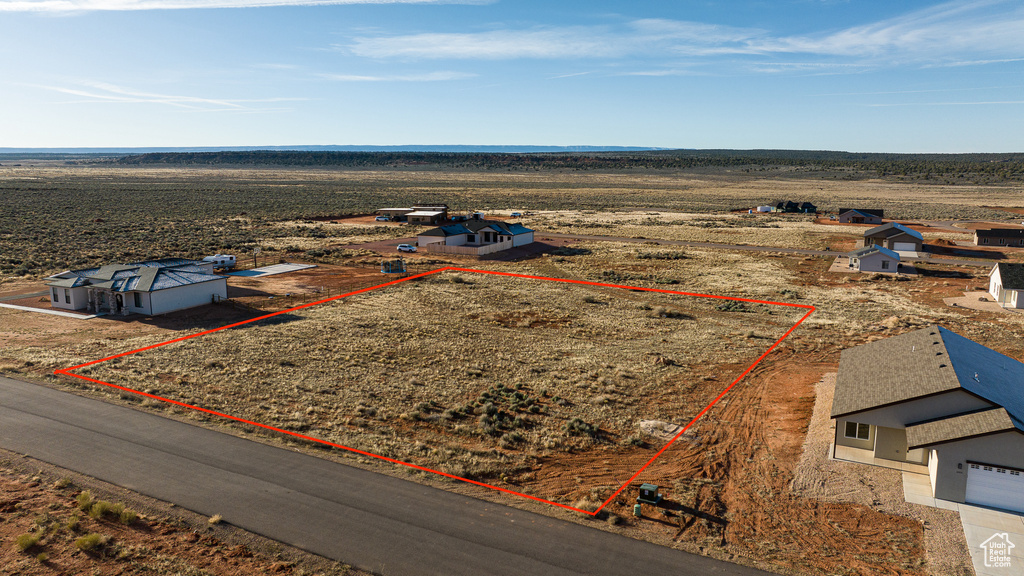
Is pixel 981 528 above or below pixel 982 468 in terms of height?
below

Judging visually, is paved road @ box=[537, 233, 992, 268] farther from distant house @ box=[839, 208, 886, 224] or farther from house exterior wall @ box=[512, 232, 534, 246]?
distant house @ box=[839, 208, 886, 224]

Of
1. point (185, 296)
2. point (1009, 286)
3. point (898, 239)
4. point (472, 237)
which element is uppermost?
point (472, 237)

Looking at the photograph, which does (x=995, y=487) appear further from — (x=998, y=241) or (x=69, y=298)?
(x=998, y=241)

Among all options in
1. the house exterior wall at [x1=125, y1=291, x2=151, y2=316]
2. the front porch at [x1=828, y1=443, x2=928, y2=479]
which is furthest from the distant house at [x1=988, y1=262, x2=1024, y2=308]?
the house exterior wall at [x1=125, y1=291, x2=151, y2=316]

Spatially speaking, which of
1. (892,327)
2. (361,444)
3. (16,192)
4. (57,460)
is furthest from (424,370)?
(16,192)

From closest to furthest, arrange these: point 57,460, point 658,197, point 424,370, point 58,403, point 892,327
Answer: point 57,460
point 58,403
point 424,370
point 892,327
point 658,197

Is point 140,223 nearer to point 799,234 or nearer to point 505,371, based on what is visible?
point 505,371

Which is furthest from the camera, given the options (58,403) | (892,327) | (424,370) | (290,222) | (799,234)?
(290,222)

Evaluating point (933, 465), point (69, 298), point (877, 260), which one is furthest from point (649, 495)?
point (877, 260)

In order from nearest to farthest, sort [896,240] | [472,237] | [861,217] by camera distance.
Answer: [896,240], [472,237], [861,217]
